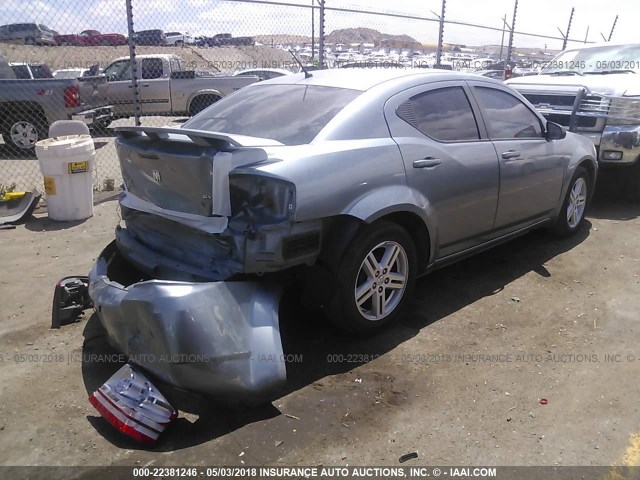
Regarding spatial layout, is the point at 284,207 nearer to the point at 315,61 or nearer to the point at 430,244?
the point at 430,244

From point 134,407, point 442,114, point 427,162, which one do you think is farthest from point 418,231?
point 134,407

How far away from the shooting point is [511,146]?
4.55 meters

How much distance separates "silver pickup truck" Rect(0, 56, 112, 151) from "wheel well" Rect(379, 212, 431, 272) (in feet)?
26.1

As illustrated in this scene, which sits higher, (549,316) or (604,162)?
(604,162)

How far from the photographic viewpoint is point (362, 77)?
4016 millimetres

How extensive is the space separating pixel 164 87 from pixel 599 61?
946 cm

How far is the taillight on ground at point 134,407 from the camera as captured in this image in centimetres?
273

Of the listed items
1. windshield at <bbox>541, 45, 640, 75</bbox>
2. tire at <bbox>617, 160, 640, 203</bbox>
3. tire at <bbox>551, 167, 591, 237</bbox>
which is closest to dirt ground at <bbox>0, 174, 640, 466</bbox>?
tire at <bbox>551, 167, 591, 237</bbox>

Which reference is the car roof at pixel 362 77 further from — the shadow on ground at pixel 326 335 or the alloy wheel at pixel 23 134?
the alloy wheel at pixel 23 134

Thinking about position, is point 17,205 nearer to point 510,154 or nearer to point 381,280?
point 381,280

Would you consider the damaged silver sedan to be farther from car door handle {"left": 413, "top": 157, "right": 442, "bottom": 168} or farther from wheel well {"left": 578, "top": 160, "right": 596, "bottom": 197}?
wheel well {"left": 578, "top": 160, "right": 596, "bottom": 197}

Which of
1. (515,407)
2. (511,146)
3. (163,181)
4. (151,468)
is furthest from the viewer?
(511,146)

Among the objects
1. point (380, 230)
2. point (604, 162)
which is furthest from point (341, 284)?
point (604, 162)

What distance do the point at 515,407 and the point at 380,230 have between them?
129cm
